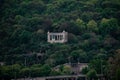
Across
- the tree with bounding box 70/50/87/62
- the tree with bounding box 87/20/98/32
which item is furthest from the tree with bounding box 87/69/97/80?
the tree with bounding box 87/20/98/32

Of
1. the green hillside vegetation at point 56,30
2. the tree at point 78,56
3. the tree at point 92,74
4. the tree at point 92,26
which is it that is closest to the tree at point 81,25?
the green hillside vegetation at point 56,30

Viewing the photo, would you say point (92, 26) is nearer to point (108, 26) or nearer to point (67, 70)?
point (108, 26)

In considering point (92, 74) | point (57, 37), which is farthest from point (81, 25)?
point (92, 74)

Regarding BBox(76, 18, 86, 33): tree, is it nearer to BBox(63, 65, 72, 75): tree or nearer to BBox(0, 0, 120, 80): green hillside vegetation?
BBox(0, 0, 120, 80): green hillside vegetation

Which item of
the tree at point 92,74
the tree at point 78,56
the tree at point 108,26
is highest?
the tree at point 108,26

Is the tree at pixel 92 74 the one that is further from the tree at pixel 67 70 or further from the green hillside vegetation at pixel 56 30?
the tree at pixel 67 70

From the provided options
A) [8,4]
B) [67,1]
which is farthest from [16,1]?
[67,1]
